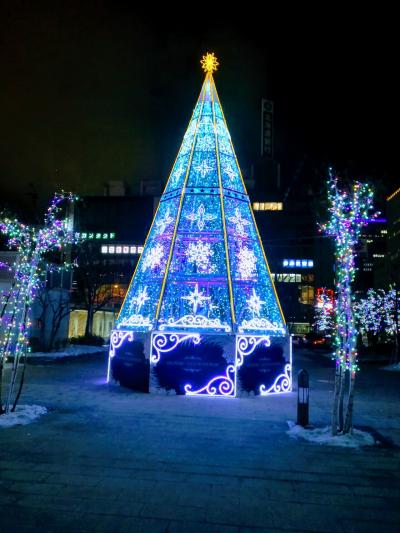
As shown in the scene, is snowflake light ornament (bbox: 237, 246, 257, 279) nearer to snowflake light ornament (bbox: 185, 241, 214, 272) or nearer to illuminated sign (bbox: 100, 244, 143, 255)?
snowflake light ornament (bbox: 185, 241, 214, 272)

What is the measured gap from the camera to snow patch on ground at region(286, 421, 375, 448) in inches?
296

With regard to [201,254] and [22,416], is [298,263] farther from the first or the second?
[22,416]

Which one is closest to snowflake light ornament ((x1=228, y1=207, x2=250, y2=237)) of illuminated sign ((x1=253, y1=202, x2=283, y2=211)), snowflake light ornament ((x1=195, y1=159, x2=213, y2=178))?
snowflake light ornament ((x1=195, y1=159, x2=213, y2=178))

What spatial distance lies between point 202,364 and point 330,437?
16.0 feet

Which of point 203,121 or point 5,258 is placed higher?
point 203,121

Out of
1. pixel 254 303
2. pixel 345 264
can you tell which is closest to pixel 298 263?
pixel 254 303

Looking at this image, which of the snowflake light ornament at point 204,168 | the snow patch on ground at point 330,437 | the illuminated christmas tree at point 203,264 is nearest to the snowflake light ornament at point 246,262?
the illuminated christmas tree at point 203,264

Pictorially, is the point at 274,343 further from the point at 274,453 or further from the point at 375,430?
the point at 274,453

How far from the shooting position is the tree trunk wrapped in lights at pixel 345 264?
8203mm

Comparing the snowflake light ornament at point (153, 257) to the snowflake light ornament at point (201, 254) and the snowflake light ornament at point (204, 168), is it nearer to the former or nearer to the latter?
the snowflake light ornament at point (201, 254)

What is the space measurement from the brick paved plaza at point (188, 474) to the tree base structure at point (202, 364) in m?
1.74

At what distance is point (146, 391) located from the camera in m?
12.4

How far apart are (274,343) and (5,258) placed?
19109 millimetres

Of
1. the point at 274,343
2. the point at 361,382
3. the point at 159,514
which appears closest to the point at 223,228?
the point at 274,343
